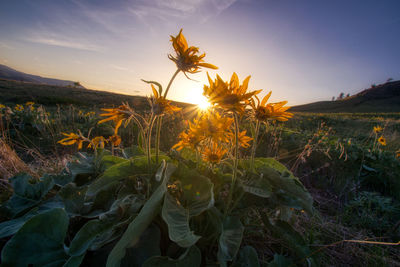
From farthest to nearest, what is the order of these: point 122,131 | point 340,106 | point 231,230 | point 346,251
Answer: point 340,106, point 122,131, point 346,251, point 231,230

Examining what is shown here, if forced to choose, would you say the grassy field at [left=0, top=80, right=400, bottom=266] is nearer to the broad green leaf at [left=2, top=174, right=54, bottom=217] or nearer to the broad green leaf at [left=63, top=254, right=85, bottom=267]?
the broad green leaf at [left=2, top=174, right=54, bottom=217]

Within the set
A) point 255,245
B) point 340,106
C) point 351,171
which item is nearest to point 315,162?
point 351,171

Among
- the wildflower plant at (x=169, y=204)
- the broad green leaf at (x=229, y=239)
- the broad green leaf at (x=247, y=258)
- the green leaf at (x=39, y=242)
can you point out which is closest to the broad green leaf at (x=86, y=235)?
the wildflower plant at (x=169, y=204)

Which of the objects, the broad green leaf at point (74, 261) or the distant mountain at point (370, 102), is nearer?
the broad green leaf at point (74, 261)

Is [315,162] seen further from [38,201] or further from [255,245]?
[38,201]

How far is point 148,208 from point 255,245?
0.91 meters

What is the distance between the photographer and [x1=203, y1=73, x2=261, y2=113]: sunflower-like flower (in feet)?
3.04

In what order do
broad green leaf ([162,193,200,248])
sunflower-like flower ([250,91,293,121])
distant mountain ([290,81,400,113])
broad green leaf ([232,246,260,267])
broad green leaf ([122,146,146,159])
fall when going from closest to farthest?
broad green leaf ([162,193,200,248])
broad green leaf ([232,246,260,267])
sunflower-like flower ([250,91,293,121])
broad green leaf ([122,146,146,159])
distant mountain ([290,81,400,113])

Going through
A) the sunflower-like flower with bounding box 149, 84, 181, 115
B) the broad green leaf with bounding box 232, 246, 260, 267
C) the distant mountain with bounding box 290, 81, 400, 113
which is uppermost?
the distant mountain with bounding box 290, 81, 400, 113

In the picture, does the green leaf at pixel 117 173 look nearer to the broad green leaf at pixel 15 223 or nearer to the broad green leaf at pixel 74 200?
the broad green leaf at pixel 74 200

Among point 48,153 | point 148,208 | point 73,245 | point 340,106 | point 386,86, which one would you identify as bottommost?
point 48,153

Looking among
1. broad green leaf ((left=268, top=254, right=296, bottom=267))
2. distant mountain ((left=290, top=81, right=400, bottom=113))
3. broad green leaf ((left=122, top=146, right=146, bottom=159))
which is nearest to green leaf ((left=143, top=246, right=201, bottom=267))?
A: broad green leaf ((left=268, top=254, right=296, bottom=267))

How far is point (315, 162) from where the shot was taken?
11.2 ft

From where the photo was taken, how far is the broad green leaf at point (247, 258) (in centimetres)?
89
